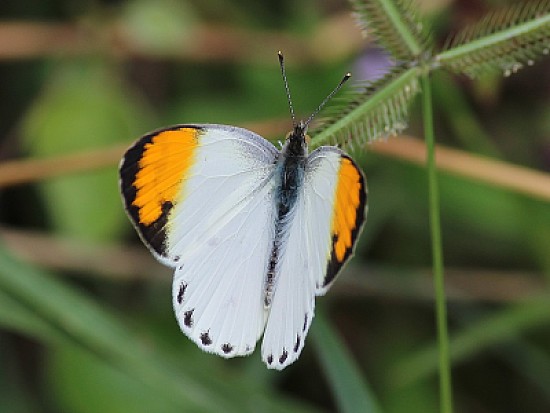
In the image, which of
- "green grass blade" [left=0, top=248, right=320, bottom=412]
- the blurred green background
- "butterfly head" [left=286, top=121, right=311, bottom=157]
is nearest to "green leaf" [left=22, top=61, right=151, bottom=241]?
the blurred green background

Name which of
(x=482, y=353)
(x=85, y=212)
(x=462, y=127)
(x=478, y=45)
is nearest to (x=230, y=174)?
(x=478, y=45)

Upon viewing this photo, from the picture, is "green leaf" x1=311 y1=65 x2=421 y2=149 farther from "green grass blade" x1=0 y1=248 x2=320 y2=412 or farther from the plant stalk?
"green grass blade" x1=0 y1=248 x2=320 y2=412

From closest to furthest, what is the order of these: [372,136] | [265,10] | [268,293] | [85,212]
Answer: [372,136]
[268,293]
[85,212]
[265,10]

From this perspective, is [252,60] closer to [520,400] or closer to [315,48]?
[315,48]

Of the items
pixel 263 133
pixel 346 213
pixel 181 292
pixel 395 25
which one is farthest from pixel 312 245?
→ pixel 263 133

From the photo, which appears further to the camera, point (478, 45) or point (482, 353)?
point (482, 353)
